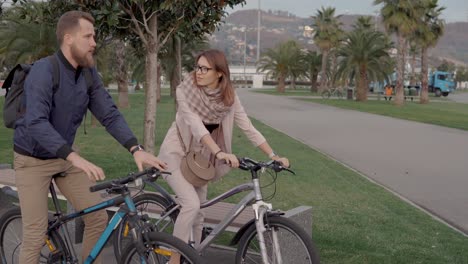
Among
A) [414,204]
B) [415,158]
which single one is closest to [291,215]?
[414,204]

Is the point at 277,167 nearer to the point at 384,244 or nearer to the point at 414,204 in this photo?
the point at 384,244

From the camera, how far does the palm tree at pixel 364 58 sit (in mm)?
46875

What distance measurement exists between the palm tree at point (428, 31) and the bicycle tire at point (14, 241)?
42942 millimetres

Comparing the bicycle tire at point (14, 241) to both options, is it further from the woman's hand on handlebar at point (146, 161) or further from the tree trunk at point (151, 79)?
the tree trunk at point (151, 79)

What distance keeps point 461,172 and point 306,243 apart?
823 centimetres

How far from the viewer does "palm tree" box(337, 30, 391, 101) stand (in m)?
46.9

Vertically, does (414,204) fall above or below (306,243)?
below

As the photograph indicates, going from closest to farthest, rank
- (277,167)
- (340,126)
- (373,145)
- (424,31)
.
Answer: (277,167)
(373,145)
(340,126)
(424,31)

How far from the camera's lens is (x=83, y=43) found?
3811 millimetres

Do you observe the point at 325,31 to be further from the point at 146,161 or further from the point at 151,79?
the point at 146,161

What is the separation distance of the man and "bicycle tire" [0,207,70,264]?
162mm

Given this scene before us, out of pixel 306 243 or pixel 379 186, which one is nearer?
pixel 306 243

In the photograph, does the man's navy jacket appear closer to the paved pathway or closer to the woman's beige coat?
the woman's beige coat

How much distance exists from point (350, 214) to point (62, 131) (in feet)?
14.7
